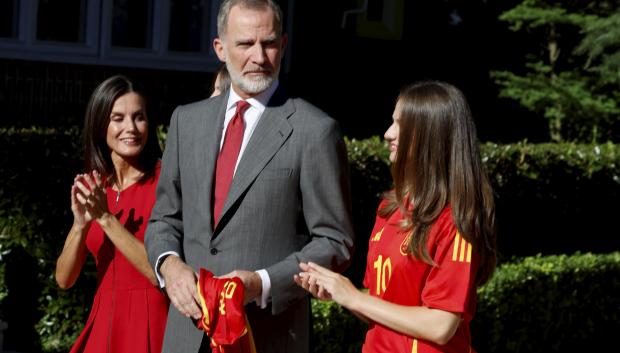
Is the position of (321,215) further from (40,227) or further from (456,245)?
(40,227)

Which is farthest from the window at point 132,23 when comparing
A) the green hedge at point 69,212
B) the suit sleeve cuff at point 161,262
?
the suit sleeve cuff at point 161,262

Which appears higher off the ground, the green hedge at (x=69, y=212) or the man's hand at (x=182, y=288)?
the man's hand at (x=182, y=288)

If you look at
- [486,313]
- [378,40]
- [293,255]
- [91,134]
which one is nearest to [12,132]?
[91,134]

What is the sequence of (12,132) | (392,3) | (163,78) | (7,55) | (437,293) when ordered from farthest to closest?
(392,3)
(163,78)
(7,55)
(12,132)
(437,293)

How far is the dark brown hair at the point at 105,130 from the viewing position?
518cm

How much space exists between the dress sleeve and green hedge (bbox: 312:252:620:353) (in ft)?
13.2

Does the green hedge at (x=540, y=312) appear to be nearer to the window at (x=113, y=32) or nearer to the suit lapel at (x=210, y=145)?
the suit lapel at (x=210, y=145)

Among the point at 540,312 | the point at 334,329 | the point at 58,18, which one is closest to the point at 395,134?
the point at 334,329

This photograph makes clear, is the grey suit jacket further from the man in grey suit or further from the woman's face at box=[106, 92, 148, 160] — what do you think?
the woman's face at box=[106, 92, 148, 160]

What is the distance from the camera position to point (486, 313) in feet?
30.2

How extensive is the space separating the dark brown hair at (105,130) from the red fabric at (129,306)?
0.77 feet

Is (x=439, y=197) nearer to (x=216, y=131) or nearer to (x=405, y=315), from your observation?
(x=405, y=315)

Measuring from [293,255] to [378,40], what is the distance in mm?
10811

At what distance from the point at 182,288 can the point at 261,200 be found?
42 cm
